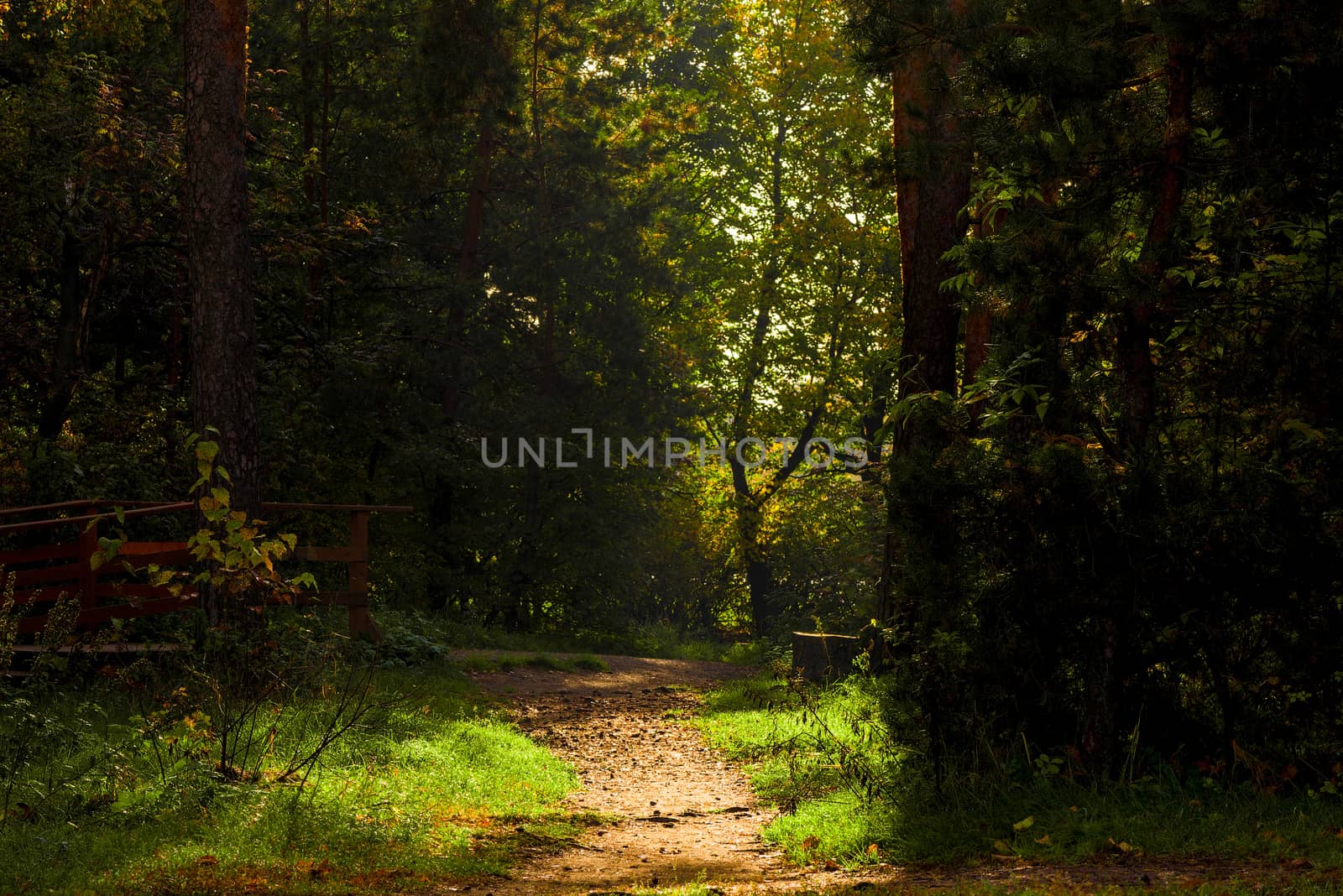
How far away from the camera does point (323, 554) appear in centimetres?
1316

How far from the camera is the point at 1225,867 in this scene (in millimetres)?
5480

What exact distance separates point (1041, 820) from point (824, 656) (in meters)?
8.04

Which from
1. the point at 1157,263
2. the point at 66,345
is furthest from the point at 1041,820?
the point at 66,345

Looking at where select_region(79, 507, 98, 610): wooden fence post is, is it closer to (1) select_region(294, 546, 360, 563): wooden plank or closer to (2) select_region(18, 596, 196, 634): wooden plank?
(2) select_region(18, 596, 196, 634): wooden plank

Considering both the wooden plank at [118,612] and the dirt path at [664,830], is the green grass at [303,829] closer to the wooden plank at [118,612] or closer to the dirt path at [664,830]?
the dirt path at [664,830]

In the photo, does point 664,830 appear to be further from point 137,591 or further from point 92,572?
point 137,591

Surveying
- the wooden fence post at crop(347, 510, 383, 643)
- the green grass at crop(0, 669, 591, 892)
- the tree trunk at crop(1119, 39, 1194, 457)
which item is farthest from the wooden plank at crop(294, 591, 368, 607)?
the tree trunk at crop(1119, 39, 1194, 457)

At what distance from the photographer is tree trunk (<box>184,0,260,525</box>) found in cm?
1023

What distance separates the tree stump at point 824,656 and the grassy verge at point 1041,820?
17.6ft

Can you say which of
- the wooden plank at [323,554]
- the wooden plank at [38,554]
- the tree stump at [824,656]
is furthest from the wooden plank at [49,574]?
the tree stump at [824,656]

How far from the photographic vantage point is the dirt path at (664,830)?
224 inches

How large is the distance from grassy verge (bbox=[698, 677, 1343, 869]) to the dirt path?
7.2 inches

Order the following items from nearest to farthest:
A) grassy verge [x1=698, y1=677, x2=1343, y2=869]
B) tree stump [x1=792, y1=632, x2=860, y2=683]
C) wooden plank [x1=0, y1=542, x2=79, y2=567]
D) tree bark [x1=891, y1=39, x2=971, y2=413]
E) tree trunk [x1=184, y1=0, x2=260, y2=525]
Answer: grassy verge [x1=698, y1=677, x2=1343, y2=869] → tree bark [x1=891, y1=39, x2=971, y2=413] → tree trunk [x1=184, y1=0, x2=260, y2=525] → wooden plank [x1=0, y1=542, x2=79, y2=567] → tree stump [x1=792, y1=632, x2=860, y2=683]

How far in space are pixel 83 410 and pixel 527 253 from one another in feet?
35.3
